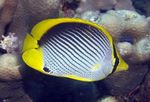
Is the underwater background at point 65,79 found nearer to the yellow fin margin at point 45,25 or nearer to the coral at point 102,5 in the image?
the coral at point 102,5

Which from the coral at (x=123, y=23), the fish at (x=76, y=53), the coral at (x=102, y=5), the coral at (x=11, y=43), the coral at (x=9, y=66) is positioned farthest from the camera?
the coral at (x=102, y=5)

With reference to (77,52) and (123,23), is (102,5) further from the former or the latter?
(77,52)

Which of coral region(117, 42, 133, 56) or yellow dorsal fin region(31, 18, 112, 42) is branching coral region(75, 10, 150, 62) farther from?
yellow dorsal fin region(31, 18, 112, 42)

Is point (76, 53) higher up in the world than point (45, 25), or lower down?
lower down

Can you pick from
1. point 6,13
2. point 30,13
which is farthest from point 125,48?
point 6,13

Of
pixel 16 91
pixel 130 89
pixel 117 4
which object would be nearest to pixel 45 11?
pixel 16 91

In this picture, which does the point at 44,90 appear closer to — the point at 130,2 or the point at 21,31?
the point at 21,31

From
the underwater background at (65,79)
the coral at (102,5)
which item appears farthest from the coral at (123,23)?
the coral at (102,5)

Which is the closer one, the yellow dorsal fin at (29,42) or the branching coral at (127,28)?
the yellow dorsal fin at (29,42)
